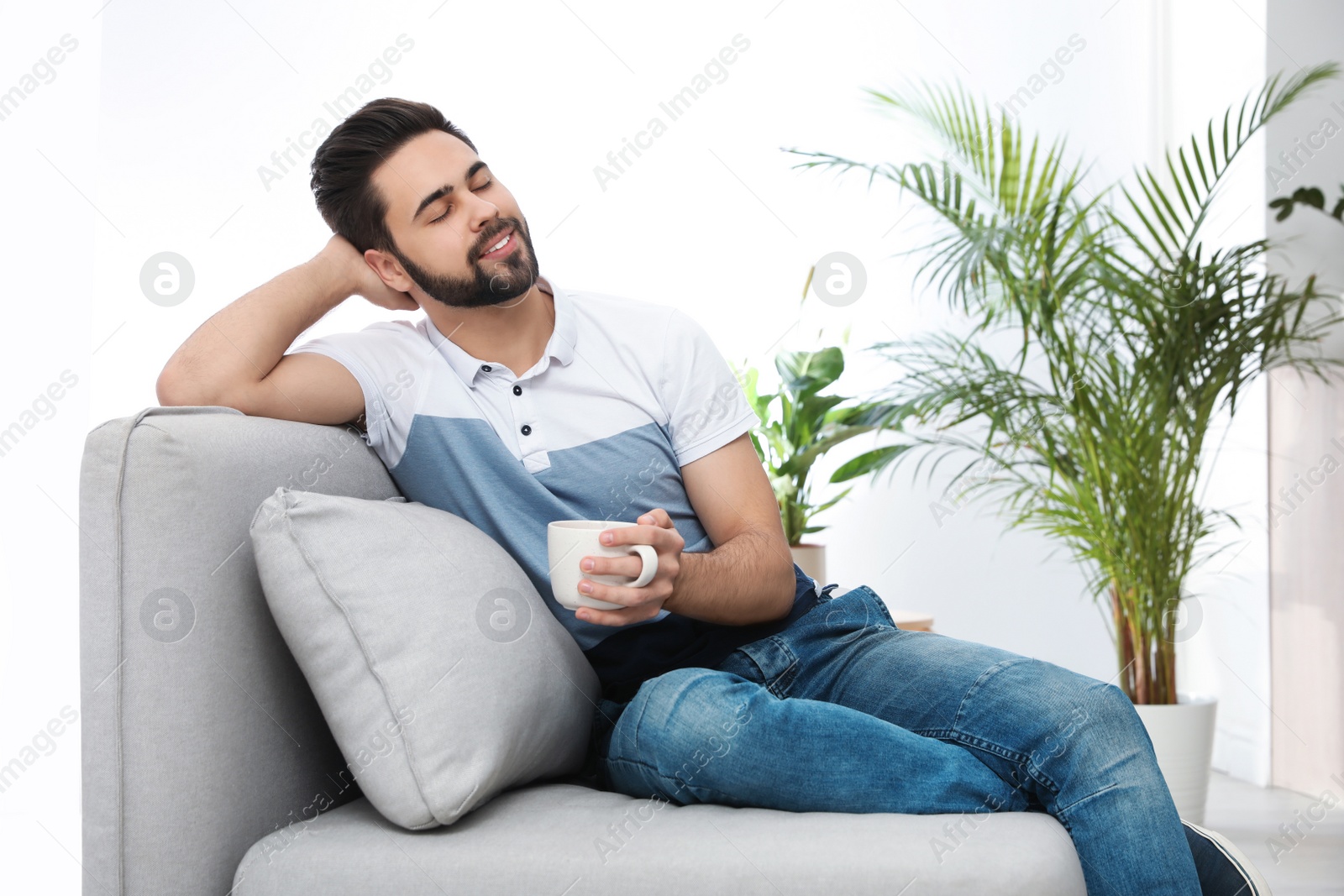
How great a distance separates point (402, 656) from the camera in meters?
0.95

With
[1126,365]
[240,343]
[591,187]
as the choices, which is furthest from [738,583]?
[591,187]

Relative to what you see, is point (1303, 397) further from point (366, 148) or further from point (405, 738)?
point (405, 738)

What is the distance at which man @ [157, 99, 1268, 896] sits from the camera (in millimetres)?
954

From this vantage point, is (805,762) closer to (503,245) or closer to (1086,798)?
(1086,798)

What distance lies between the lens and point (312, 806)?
3.56 ft

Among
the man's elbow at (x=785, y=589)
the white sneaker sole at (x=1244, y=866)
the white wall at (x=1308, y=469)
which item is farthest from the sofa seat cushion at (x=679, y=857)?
the white wall at (x=1308, y=469)

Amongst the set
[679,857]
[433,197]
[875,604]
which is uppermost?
[433,197]

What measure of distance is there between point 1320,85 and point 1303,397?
0.83 metres

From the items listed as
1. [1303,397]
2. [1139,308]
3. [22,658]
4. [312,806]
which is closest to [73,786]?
[22,658]

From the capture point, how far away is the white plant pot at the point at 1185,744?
2.37 meters

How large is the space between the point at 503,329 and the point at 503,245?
0.37 ft

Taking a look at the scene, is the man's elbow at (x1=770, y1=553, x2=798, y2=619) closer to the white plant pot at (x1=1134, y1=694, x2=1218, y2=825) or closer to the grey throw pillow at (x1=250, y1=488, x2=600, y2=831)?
the grey throw pillow at (x1=250, y1=488, x2=600, y2=831)

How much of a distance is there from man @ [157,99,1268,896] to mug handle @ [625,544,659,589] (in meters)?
0.01

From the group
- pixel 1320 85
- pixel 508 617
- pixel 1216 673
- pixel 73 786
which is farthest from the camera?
pixel 1216 673
